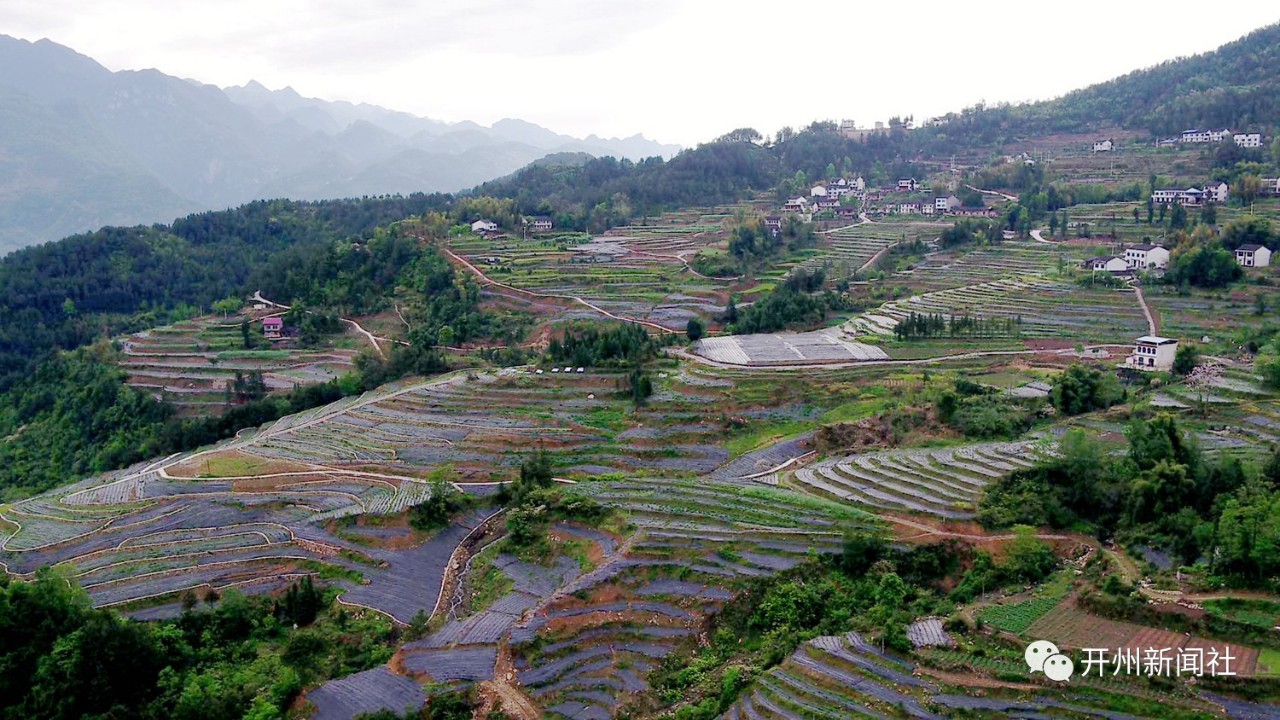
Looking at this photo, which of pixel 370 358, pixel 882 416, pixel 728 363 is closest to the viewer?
pixel 882 416

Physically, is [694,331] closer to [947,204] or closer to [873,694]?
[873,694]

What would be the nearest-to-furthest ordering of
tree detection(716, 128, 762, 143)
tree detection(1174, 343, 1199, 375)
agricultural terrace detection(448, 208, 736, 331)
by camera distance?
tree detection(1174, 343, 1199, 375), agricultural terrace detection(448, 208, 736, 331), tree detection(716, 128, 762, 143)

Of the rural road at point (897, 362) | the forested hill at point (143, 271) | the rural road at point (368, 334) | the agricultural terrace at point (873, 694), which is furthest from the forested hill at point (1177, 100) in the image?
the agricultural terrace at point (873, 694)

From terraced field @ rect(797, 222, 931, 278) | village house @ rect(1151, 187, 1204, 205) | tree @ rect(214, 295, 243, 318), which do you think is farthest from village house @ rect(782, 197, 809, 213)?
tree @ rect(214, 295, 243, 318)

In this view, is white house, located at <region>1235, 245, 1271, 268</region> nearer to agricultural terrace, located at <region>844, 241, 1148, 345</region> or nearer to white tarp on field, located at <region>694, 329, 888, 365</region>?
agricultural terrace, located at <region>844, 241, 1148, 345</region>

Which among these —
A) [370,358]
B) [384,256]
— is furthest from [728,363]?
A: [384,256]

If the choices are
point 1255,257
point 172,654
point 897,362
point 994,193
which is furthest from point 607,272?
point 172,654

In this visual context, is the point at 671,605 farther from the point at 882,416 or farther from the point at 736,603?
the point at 882,416
